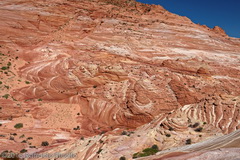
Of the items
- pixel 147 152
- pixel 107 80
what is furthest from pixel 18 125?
pixel 147 152

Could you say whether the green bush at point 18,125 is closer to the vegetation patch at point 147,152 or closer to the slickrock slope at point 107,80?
the slickrock slope at point 107,80

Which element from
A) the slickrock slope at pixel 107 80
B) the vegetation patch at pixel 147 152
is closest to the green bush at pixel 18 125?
the slickrock slope at pixel 107 80

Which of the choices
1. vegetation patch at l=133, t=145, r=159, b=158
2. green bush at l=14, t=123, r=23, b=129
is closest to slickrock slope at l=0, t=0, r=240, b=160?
green bush at l=14, t=123, r=23, b=129

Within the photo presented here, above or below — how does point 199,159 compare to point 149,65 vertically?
below

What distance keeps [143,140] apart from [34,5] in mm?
38152

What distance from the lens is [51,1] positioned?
42.5m

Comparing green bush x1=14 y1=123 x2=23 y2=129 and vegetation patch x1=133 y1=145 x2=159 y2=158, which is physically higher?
vegetation patch x1=133 y1=145 x2=159 y2=158

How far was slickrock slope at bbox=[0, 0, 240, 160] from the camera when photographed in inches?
682

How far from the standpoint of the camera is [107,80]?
29.5 m

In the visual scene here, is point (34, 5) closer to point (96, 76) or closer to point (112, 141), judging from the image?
point (96, 76)

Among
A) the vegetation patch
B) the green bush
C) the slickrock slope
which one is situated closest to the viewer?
the vegetation patch

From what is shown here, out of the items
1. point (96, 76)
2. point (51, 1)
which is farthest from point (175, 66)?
point (51, 1)

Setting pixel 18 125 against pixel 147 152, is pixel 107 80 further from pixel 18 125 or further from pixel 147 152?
pixel 147 152

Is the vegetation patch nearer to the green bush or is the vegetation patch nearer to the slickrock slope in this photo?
the slickrock slope
